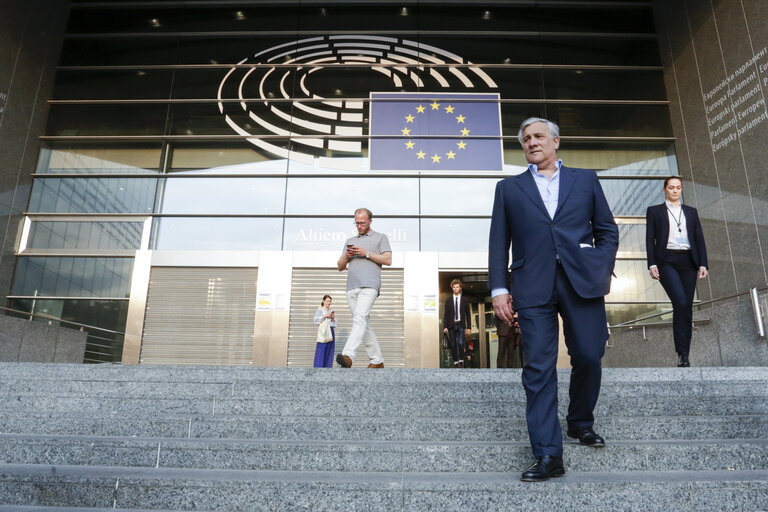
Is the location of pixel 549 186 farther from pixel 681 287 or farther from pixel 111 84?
pixel 111 84

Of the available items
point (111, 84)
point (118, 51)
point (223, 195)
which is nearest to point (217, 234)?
point (223, 195)

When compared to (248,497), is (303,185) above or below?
above

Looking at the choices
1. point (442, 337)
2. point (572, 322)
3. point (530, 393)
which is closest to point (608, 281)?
point (572, 322)

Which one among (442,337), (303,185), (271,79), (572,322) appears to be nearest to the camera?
(572,322)

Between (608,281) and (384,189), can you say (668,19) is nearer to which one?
(384,189)

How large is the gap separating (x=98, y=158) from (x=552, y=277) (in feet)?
44.0

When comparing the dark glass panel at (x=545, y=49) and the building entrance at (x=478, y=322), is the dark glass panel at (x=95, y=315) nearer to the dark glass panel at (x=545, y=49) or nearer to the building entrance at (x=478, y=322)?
the building entrance at (x=478, y=322)

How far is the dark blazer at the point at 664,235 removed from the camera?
576 centimetres

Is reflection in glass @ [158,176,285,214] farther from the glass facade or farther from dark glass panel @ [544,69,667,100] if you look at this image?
dark glass panel @ [544,69,667,100]

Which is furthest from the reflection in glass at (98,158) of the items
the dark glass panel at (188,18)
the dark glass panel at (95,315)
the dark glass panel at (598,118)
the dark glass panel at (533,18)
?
the dark glass panel at (598,118)

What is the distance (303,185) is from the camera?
13266 mm

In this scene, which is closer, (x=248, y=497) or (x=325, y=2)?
(x=248, y=497)

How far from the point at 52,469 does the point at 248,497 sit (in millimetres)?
1032

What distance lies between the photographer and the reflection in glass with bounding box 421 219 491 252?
12711 mm
